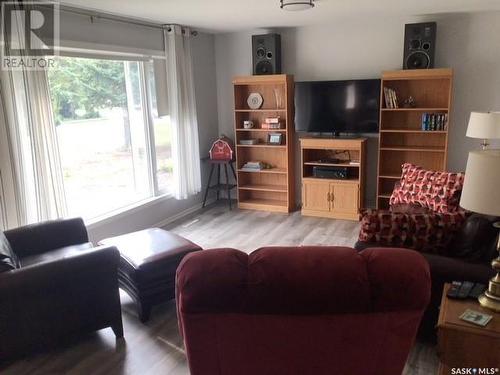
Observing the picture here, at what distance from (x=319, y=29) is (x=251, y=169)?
201cm

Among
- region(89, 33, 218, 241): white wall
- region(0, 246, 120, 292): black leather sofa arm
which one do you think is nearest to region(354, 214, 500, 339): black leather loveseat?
region(0, 246, 120, 292): black leather sofa arm

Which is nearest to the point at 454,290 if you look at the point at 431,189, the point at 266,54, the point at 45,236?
the point at 431,189

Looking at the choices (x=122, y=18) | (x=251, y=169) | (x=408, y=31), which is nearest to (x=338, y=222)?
(x=251, y=169)

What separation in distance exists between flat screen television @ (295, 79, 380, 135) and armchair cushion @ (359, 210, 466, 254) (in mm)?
2781

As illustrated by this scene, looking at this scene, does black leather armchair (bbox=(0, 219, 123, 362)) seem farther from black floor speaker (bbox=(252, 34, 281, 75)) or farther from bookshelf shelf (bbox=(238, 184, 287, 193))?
black floor speaker (bbox=(252, 34, 281, 75))

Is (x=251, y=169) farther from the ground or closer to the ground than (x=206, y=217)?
farther from the ground

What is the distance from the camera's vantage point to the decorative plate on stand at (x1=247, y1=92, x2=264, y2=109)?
566cm

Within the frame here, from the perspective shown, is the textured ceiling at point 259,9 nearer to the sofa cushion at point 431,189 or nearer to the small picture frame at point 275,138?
the small picture frame at point 275,138

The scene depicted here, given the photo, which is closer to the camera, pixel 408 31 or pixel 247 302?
pixel 247 302

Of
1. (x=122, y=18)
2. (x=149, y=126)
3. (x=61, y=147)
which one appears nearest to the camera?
(x=61, y=147)

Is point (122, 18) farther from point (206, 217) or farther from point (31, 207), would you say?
point (206, 217)

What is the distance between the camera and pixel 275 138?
5.55m

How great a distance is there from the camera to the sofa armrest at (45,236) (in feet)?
9.98

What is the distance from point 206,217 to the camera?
548cm
